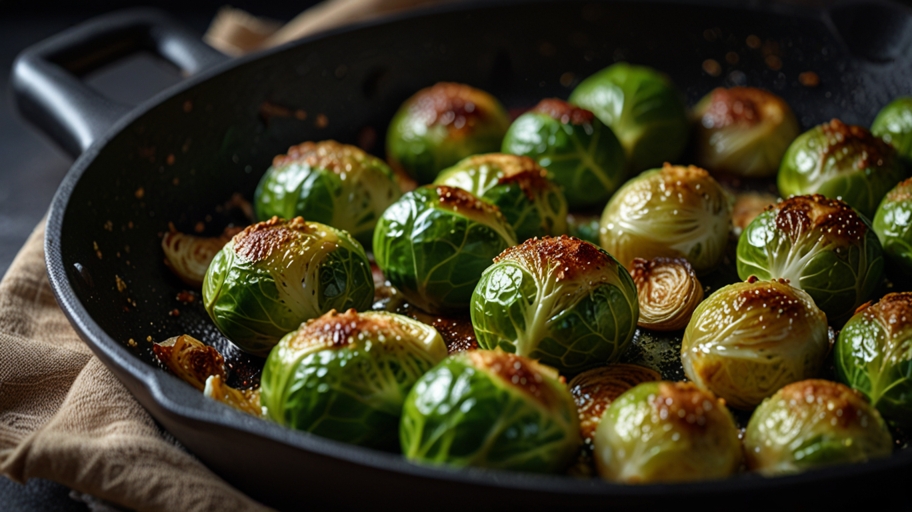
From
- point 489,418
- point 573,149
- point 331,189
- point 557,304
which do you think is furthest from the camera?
point 573,149

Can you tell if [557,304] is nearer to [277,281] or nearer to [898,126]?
[277,281]

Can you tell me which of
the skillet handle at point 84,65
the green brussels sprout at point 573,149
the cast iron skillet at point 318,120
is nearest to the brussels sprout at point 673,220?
the green brussels sprout at point 573,149

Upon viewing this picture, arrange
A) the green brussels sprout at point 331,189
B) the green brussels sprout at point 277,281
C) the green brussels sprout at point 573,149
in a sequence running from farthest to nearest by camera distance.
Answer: the green brussels sprout at point 573,149
the green brussels sprout at point 331,189
the green brussels sprout at point 277,281

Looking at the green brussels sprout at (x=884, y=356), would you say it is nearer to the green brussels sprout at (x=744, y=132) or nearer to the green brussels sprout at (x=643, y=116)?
the green brussels sprout at (x=744, y=132)

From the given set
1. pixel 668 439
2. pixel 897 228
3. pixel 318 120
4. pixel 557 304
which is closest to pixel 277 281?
pixel 557 304

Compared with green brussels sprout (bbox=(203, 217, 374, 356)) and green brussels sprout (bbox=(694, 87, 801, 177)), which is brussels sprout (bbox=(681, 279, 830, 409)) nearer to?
green brussels sprout (bbox=(203, 217, 374, 356))

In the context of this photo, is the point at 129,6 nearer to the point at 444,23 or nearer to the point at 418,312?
the point at 444,23

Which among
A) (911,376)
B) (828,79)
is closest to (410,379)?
(911,376)
